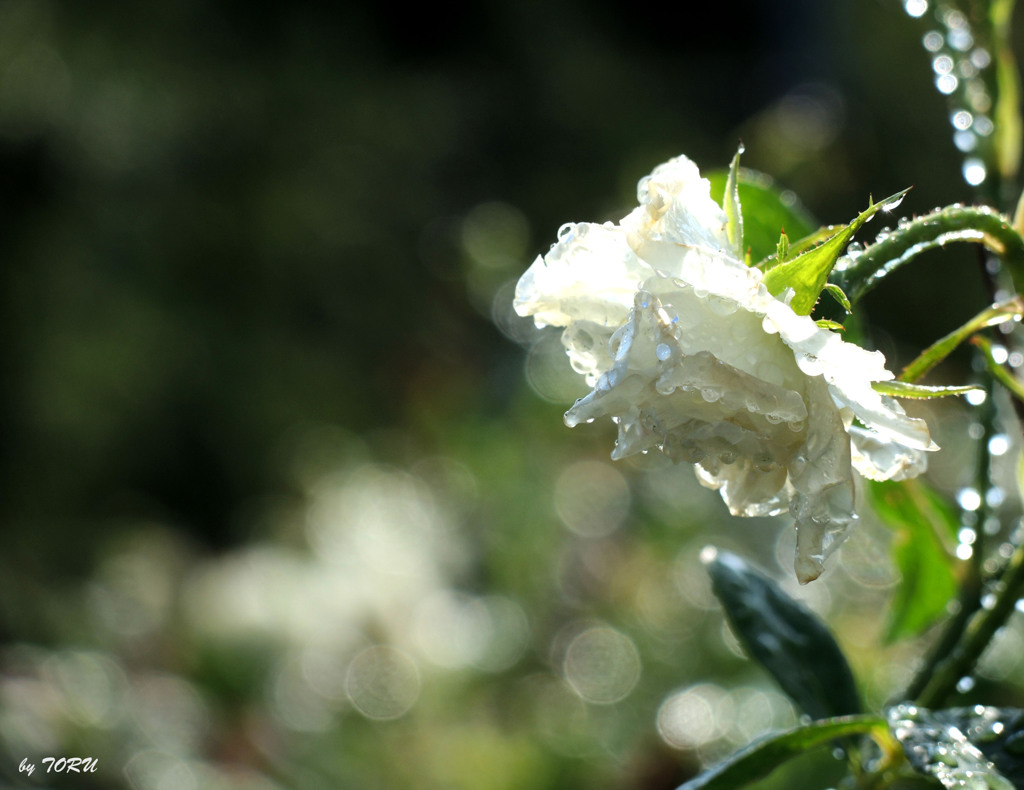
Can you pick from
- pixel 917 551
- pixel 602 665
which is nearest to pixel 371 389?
pixel 602 665

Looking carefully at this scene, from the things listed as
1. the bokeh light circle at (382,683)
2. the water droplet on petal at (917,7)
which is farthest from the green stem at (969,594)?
the bokeh light circle at (382,683)

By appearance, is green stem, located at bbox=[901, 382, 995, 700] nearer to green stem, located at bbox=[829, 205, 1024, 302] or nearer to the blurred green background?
green stem, located at bbox=[829, 205, 1024, 302]

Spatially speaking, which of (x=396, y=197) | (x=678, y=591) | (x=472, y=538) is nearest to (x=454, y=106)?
(x=396, y=197)

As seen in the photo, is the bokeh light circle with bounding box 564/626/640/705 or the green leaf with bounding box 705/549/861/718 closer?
the green leaf with bounding box 705/549/861/718

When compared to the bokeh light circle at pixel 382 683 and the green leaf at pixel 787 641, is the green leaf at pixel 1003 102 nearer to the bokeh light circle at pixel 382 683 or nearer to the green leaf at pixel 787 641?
the green leaf at pixel 787 641

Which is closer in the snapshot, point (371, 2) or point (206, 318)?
point (206, 318)

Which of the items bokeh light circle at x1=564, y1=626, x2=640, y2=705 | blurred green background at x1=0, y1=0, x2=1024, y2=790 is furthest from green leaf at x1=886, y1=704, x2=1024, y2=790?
bokeh light circle at x1=564, y1=626, x2=640, y2=705

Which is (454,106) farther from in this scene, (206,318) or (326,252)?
(206,318)

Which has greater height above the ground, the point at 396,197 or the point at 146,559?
the point at 396,197
